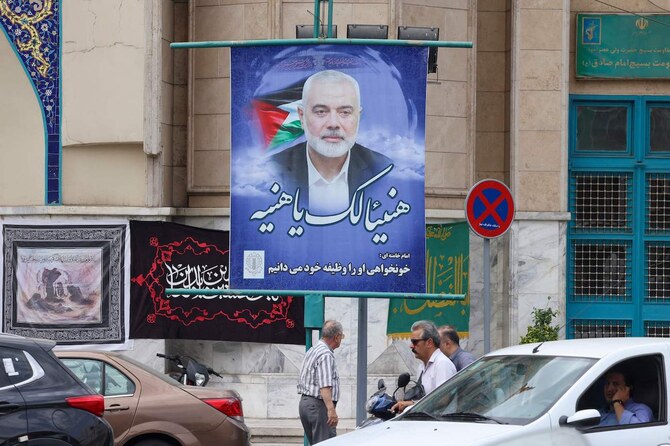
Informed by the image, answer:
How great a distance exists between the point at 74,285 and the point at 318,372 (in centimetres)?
610

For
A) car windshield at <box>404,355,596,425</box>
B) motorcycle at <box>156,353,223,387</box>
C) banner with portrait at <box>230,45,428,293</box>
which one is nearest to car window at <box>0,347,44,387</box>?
car windshield at <box>404,355,596,425</box>

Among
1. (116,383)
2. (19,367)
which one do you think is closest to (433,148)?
(116,383)

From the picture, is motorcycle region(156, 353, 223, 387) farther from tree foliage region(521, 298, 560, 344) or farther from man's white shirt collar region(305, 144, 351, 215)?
tree foliage region(521, 298, 560, 344)

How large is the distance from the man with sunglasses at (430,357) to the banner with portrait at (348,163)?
1284 mm

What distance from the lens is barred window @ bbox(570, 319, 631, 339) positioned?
1908 centimetres

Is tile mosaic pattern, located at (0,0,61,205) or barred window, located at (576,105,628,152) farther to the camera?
barred window, located at (576,105,628,152)

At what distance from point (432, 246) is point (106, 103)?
472cm

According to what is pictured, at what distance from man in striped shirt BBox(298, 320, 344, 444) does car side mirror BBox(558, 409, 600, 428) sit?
3.96 metres

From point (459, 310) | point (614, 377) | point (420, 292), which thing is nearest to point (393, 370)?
point (459, 310)

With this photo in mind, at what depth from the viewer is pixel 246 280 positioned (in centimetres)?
1313

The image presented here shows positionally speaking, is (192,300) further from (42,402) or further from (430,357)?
(42,402)

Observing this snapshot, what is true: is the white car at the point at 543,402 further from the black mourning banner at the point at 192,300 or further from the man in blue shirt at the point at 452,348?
Result: the black mourning banner at the point at 192,300

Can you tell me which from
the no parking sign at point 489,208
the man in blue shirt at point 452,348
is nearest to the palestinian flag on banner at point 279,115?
the no parking sign at point 489,208

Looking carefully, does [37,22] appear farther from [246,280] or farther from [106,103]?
[246,280]
